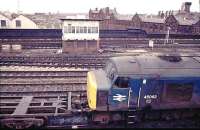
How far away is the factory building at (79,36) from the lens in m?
32.0

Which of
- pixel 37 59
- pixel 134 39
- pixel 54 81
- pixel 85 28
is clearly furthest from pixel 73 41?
pixel 54 81

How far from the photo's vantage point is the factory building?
3195 centimetres

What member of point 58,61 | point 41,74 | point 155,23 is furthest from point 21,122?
point 155,23

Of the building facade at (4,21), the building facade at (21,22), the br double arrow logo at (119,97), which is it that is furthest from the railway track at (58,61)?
the building facade at (4,21)

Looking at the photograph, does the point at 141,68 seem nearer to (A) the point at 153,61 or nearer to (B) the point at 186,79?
(A) the point at 153,61

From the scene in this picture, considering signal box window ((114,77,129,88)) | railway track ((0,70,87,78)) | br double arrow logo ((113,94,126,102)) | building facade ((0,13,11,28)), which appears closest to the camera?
signal box window ((114,77,129,88))

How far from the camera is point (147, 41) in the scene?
40062 millimetres

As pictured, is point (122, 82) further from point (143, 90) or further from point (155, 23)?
point (155, 23)

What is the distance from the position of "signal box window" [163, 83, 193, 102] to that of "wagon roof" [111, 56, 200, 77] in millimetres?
513

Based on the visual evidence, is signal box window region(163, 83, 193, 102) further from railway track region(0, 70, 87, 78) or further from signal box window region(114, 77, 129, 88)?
railway track region(0, 70, 87, 78)

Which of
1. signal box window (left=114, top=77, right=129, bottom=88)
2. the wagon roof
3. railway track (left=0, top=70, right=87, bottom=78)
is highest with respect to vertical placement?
the wagon roof

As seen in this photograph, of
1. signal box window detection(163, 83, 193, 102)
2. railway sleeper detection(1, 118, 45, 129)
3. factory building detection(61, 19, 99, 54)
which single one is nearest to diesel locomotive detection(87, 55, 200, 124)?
signal box window detection(163, 83, 193, 102)

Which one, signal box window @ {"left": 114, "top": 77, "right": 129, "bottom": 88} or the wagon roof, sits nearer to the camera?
signal box window @ {"left": 114, "top": 77, "right": 129, "bottom": 88}

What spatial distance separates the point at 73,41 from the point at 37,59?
6800mm
